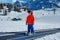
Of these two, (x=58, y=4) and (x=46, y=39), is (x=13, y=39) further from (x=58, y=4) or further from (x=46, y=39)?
(x=58, y=4)

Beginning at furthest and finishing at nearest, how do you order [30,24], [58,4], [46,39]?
[58,4] < [30,24] < [46,39]

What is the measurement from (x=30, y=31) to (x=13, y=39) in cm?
211

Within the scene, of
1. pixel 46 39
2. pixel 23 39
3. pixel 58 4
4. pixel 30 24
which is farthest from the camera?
pixel 58 4

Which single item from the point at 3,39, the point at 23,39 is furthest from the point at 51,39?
the point at 3,39

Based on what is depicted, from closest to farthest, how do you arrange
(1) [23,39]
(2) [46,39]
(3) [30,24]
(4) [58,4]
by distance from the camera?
1. (2) [46,39]
2. (1) [23,39]
3. (3) [30,24]
4. (4) [58,4]

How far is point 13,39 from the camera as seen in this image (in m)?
12.7

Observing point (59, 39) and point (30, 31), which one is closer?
point (59, 39)

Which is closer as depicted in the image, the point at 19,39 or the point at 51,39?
the point at 51,39

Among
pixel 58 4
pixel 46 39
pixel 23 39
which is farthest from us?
pixel 58 4

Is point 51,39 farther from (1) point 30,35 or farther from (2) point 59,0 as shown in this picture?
(2) point 59,0

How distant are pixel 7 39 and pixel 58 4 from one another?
92952 mm

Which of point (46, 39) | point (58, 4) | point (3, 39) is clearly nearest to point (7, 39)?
point (3, 39)

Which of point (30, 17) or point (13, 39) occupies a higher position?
point (30, 17)

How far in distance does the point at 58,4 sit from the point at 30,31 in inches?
3576
